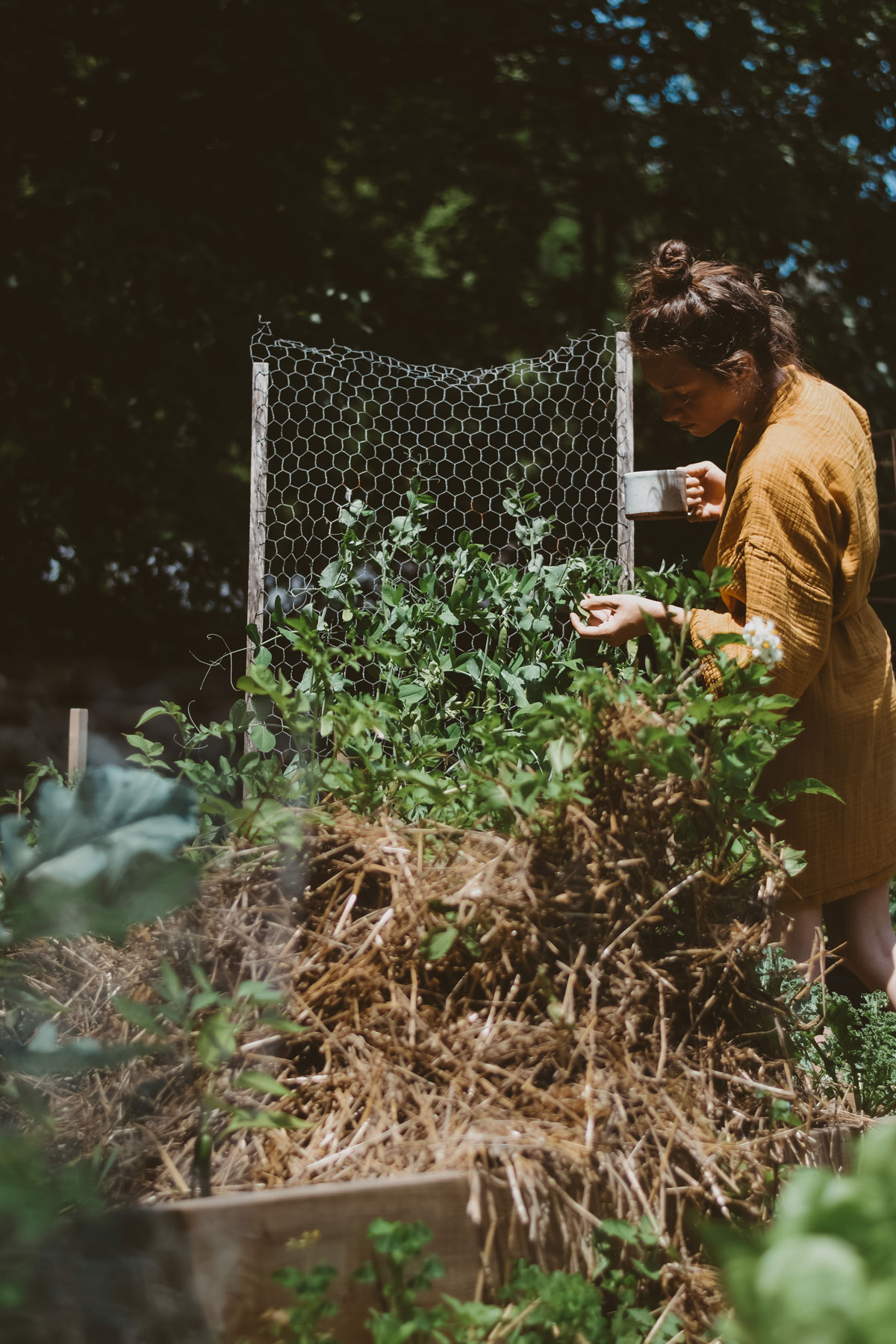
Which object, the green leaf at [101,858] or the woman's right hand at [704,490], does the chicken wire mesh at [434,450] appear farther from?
the green leaf at [101,858]

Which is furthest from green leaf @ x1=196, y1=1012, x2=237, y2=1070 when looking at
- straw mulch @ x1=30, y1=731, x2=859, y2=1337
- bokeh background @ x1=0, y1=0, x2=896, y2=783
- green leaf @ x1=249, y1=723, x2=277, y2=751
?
bokeh background @ x1=0, y1=0, x2=896, y2=783

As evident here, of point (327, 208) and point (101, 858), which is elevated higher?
point (327, 208)

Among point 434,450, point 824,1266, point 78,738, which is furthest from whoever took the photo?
point 434,450

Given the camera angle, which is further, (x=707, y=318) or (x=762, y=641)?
(x=707, y=318)

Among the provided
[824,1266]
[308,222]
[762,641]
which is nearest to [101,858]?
[824,1266]

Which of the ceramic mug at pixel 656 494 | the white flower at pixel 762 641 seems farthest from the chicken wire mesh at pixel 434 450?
the white flower at pixel 762 641

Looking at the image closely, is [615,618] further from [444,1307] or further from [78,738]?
[78,738]

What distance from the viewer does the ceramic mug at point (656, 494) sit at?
2.16 metres

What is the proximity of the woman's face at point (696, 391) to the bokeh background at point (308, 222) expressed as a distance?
3.18 metres

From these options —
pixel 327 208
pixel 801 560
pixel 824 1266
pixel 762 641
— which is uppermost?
pixel 327 208

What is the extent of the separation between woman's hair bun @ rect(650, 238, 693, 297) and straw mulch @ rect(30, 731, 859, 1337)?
0.92 m

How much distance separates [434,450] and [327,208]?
1.74 meters

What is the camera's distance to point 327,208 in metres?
5.11

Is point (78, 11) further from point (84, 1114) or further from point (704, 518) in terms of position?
point (84, 1114)
